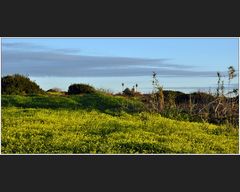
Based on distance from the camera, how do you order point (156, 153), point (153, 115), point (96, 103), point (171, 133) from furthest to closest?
point (96, 103) < point (153, 115) < point (171, 133) < point (156, 153)

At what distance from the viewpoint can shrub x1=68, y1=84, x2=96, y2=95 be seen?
12641 millimetres

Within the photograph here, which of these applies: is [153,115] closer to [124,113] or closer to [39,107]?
[124,113]

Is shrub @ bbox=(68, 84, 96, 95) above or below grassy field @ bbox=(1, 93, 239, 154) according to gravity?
above

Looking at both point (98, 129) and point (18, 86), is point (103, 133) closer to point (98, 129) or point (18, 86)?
point (98, 129)

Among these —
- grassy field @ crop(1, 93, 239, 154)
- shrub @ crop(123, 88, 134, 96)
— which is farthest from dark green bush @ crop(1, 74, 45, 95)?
shrub @ crop(123, 88, 134, 96)

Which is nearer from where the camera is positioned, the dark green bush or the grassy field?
the grassy field

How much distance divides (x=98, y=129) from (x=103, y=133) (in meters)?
0.31

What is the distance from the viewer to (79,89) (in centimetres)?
1271

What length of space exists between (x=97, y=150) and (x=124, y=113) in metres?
2.57

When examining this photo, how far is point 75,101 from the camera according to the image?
486 inches

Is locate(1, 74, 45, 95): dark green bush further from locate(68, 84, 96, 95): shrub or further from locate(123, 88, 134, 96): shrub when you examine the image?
locate(123, 88, 134, 96): shrub

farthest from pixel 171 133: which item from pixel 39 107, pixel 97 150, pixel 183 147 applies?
pixel 39 107

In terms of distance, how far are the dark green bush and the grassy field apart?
1.34 feet

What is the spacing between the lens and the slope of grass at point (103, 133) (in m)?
9.02
